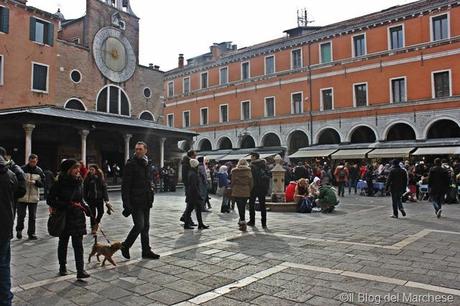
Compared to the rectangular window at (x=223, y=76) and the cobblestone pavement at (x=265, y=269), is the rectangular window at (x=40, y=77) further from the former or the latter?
the rectangular window at (x=223, y=76)

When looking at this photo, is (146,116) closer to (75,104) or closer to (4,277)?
(75,104)

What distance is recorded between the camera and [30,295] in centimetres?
407

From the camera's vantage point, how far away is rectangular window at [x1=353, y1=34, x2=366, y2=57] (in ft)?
91.0

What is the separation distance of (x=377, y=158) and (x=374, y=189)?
806cm

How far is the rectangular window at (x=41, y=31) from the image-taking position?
21922 mm

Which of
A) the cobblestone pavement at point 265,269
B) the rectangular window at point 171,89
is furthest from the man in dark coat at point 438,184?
the rectangular window at point 171,89

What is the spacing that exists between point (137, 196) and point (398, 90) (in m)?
25.1

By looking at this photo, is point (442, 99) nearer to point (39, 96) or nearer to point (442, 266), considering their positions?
point (442, 266)

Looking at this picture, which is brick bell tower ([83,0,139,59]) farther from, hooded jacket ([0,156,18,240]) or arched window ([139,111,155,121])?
hooded jacket ([0,156,18,240])

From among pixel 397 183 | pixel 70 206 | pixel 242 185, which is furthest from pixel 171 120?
pixel 70 206

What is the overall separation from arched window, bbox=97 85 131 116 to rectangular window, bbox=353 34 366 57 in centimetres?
1710

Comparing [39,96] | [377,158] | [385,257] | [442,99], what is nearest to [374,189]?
[377,158]

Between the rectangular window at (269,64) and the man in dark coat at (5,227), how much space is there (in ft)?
99.8

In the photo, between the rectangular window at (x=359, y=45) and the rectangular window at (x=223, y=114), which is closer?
the rectangular window at (x=359, y=45)
